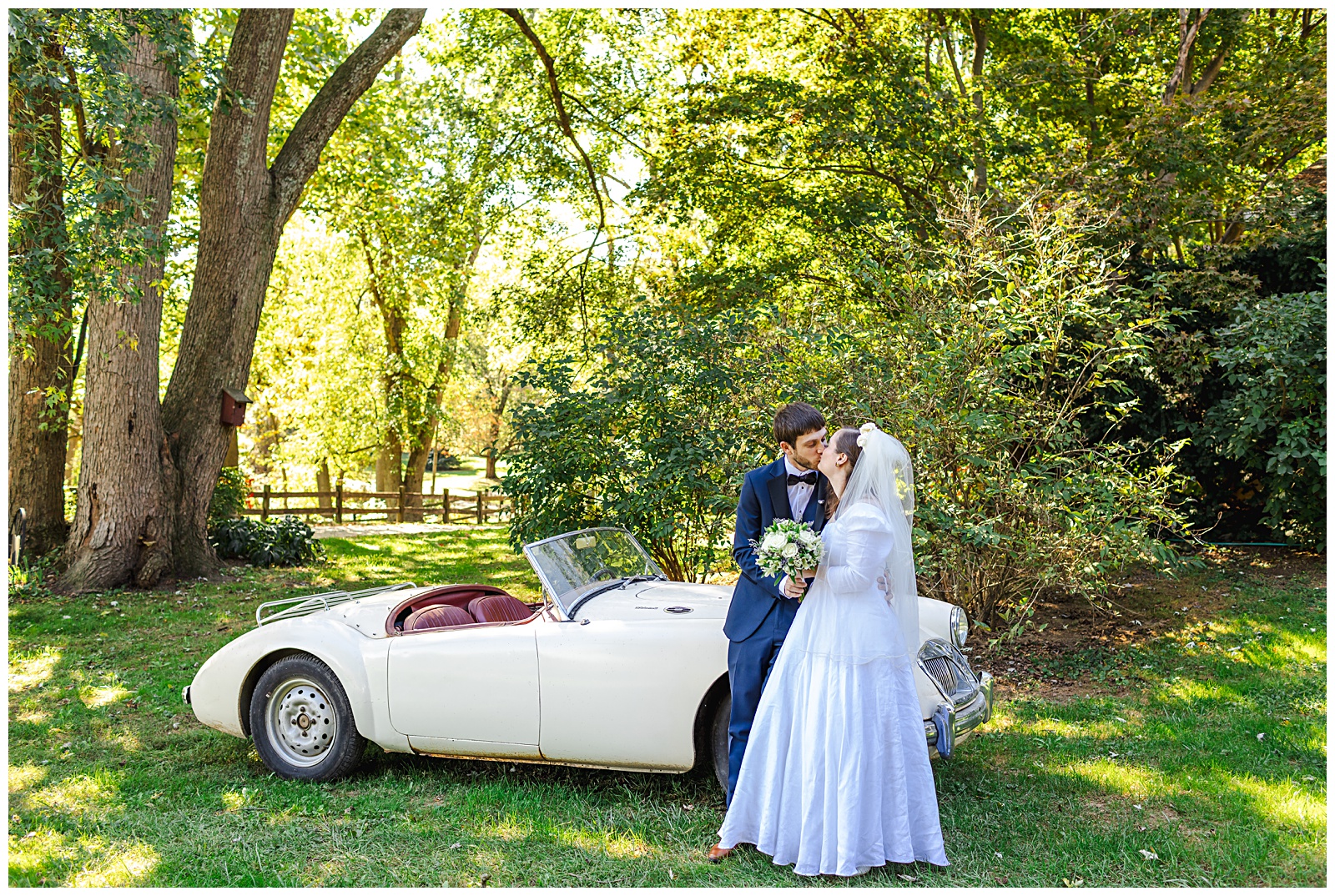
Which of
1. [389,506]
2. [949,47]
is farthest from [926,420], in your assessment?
[389,506]

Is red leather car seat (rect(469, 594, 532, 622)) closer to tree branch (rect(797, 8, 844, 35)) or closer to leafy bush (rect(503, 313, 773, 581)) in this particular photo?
leafy bush (rect(503, 313, 773, 581))

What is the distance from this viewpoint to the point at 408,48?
22875 millimetres

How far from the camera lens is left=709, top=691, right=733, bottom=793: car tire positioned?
16.1 ft

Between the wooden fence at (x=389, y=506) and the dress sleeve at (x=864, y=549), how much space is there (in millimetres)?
21756

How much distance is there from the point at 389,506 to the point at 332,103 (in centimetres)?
1646

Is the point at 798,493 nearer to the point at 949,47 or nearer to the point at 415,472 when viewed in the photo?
the point at 949,47

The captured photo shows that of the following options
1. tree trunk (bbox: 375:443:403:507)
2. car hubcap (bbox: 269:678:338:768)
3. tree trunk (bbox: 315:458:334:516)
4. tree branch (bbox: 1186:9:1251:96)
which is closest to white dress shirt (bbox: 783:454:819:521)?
car hubcap (bbox: 269:678:338:768)

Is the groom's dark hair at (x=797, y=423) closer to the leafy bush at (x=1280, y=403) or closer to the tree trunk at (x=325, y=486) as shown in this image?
the leafy bush at (x=1280, y=403)

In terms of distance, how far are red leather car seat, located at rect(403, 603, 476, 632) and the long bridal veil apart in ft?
8.10

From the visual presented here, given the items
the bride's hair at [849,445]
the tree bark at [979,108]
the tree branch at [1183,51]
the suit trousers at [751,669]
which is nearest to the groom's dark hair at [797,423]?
the bride's hair at [849,445]

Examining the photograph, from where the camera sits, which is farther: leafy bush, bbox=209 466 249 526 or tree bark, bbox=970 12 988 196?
leafy bush, bbox=209 466 249 526

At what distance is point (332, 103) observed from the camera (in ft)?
41.6

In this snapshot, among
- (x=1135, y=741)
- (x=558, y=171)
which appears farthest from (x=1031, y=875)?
(x=558, y=171)

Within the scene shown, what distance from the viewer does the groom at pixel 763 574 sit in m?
4.63
